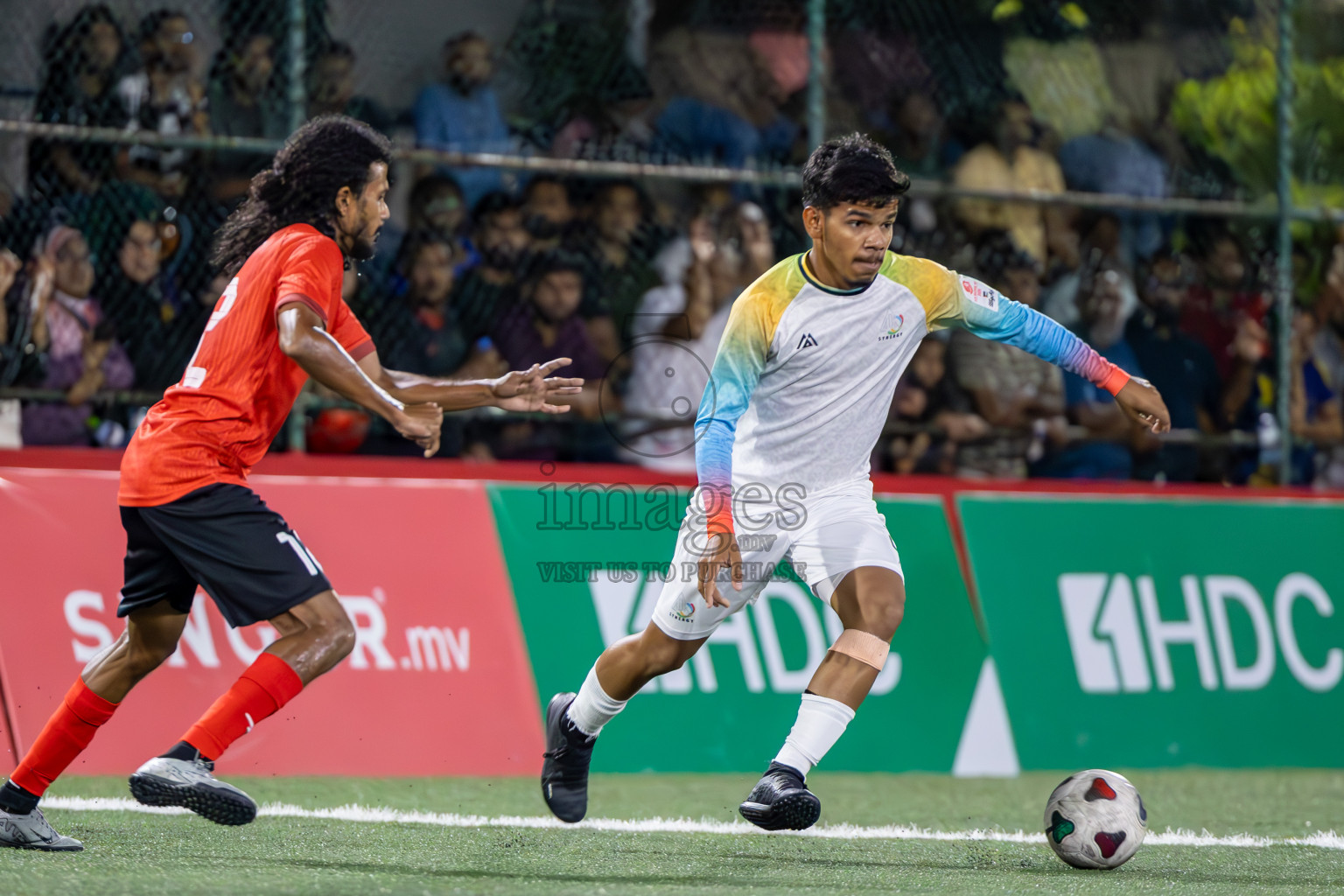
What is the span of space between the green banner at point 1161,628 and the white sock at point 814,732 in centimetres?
319

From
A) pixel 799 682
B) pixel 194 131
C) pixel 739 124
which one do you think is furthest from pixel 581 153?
pixel 799 682

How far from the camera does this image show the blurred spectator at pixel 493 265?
8672 millimetres

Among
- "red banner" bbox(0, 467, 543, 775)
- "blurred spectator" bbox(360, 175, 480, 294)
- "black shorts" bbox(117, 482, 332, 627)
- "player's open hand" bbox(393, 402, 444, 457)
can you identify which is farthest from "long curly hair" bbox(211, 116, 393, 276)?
"blurred spectator" bbox(360, 175, 480, 294)

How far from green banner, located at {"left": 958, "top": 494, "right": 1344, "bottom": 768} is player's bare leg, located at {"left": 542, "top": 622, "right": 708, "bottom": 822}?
→ 121 inches

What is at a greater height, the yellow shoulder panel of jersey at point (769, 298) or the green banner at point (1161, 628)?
the yellow shoulder panel of jersey at point (769, 298)

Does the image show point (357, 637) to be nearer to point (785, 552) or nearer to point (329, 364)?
point (785, 552)

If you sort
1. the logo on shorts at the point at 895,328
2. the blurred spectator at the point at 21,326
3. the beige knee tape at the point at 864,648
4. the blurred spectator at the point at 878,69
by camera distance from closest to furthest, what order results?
the beige knee tape at the point at 864,648 < the logo on shorts at the point at 895,328 < the blurred spectator at the point at 21,326 < the blurred spectator at the point at 878,69

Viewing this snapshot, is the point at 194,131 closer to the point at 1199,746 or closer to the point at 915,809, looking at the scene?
the point at 915,809

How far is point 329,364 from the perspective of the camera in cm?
468

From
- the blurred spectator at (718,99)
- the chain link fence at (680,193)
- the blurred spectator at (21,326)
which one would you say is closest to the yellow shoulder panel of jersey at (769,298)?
the chain link fence at (680,193)

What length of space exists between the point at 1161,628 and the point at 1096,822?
343 centimetres

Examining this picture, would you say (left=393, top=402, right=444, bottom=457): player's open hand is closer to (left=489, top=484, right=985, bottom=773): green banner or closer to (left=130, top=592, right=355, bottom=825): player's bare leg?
(left=130, top=592, right=355, bottom=825): player's bare leg

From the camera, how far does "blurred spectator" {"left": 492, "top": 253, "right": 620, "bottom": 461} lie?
8664 millimetres

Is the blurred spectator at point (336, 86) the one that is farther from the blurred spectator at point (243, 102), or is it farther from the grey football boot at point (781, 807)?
the grey football boot at point (781, 807)
